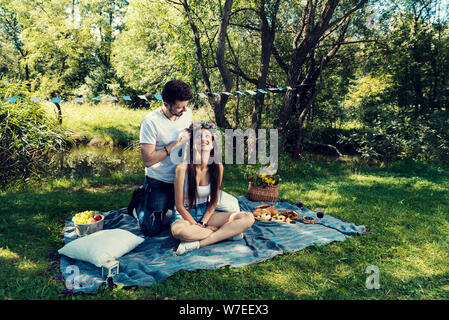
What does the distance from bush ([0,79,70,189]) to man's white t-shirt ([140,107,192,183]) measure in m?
2.57

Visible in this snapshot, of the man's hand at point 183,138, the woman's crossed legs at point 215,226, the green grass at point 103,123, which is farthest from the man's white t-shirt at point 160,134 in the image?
the green grass at point 103,123

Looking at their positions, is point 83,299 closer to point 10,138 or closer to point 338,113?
point 10,138

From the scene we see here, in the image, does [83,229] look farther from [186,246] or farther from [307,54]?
[307,54]

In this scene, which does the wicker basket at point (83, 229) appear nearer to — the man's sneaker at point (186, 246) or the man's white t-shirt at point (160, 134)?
the man's white t-shirt at point (160, 134)

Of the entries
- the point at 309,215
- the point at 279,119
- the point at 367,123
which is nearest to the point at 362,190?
the point at 309,215

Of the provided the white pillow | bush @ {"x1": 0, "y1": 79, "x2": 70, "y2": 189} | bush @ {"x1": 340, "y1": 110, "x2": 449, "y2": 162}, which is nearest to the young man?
the white pillow

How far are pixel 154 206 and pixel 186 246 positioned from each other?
0.65 meters

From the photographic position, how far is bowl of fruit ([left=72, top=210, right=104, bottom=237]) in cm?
333

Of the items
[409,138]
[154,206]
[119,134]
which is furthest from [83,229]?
[409,138]

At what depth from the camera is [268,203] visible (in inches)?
190

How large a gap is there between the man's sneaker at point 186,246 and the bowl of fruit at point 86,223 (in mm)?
1075

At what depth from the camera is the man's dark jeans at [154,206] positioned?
11.3ft

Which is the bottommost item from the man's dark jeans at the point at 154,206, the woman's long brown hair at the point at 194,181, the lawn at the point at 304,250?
the lawn at the point at 304,250
